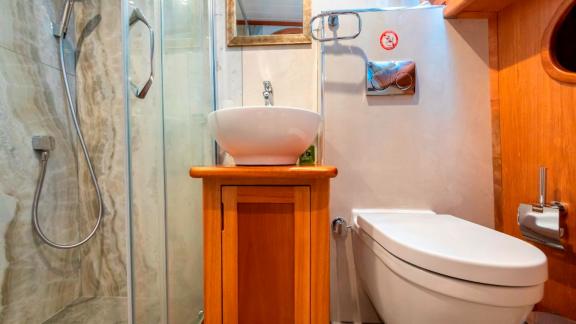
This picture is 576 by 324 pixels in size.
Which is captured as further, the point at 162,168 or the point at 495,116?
the point at 495,116

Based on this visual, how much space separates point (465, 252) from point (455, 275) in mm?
59

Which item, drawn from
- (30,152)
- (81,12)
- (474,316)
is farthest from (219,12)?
(474,316)

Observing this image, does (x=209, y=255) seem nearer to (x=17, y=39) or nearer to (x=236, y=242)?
(x=236, y=242)

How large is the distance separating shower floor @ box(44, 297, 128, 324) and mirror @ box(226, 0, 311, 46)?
4.24ft

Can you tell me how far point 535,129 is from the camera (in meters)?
0.86

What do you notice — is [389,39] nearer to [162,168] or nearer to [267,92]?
[267,92]

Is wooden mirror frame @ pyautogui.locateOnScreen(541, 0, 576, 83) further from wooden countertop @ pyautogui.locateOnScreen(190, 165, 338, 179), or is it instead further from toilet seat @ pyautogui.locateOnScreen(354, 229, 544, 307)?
wooden countertop @ pyautogui.locateOnScreen(190, 165, 338, 179)

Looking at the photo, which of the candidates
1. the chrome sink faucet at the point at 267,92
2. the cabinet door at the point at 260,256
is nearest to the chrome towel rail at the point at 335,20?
the chrome sink faucet at the point at 267,92

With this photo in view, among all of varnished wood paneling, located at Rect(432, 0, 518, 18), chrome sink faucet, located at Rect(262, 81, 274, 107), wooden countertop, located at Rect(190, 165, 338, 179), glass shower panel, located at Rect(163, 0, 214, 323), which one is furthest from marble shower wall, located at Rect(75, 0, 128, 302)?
varnished wood paneling, located at Rect(432, 0, 518, 18)

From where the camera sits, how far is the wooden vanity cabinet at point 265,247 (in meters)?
0.66

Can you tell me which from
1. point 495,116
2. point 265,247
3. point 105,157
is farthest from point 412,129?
point 105,157

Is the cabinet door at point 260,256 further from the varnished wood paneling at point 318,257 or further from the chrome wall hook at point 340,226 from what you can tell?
the chrome wall hook at point 340,226

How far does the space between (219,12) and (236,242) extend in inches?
40.9

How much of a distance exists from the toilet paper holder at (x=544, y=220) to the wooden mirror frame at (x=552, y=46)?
29 cm
